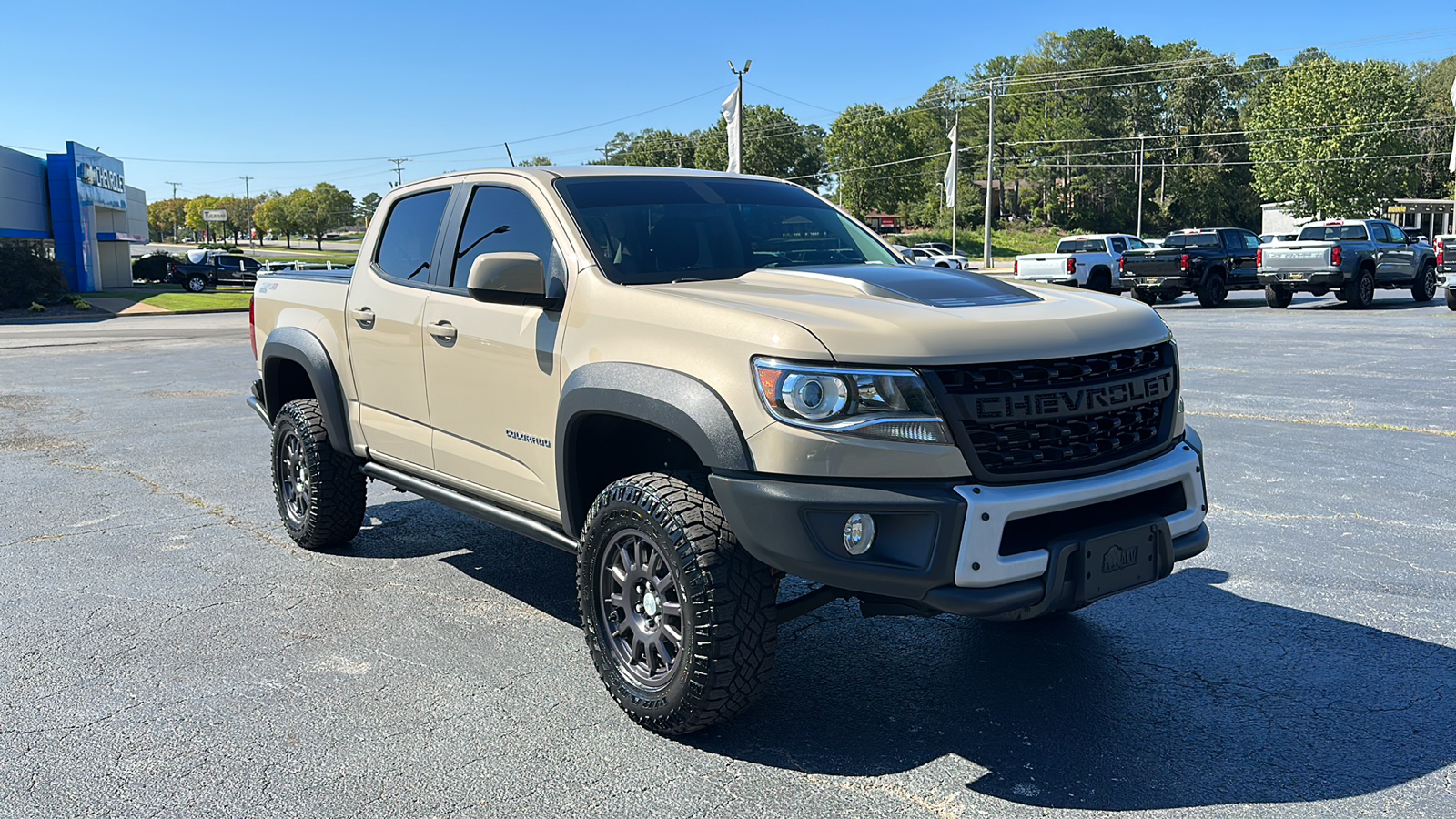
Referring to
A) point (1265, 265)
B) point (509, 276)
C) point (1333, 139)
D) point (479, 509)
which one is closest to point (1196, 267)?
point (1265, 265)

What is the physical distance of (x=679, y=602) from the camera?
354 cm

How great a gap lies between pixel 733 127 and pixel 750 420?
25645 millimetres

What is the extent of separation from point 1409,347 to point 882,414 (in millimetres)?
15281

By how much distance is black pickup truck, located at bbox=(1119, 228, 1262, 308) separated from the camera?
86.1ft

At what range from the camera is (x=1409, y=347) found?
15586 millimetres

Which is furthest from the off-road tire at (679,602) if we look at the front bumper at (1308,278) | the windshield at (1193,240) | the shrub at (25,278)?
the shrub at (25,278)

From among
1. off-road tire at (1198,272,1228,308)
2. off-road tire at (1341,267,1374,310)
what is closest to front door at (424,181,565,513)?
off-road tire at (1341,267,1374,310)

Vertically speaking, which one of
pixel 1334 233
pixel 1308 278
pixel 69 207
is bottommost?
pixel 1308 278

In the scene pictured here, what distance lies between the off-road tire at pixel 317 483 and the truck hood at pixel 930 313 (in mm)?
2594

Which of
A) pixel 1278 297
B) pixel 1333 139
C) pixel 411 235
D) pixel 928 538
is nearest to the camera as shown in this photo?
pixel 928 538

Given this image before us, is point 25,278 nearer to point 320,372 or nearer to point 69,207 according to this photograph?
point 69,207

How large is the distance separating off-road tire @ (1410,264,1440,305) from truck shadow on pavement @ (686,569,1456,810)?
81.1 ft

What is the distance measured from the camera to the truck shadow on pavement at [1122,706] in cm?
337

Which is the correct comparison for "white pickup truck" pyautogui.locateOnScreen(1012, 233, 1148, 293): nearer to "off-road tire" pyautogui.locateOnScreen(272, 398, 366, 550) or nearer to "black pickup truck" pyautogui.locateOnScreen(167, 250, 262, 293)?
"off-road tire" pyautogui.locateOnScreen(272, 398, 366, 550)
